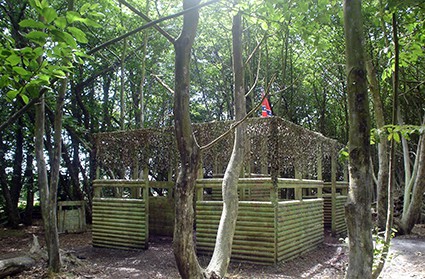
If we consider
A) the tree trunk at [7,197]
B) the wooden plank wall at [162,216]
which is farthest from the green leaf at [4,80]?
the tree trunk at [7,197]

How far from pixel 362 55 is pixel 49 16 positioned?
1679 mm

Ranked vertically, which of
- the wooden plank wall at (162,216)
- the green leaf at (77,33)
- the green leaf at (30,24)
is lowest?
the wooden plank wall at (162,216)

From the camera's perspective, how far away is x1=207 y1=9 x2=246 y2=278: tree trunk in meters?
4.62

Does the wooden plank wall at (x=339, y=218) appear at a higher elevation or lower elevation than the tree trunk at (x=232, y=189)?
lower

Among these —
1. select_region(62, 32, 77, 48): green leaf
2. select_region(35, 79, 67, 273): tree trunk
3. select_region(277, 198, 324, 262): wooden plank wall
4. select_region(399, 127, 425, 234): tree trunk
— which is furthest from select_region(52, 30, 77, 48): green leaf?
select_region(399, 127, 425, 234): tree trunk

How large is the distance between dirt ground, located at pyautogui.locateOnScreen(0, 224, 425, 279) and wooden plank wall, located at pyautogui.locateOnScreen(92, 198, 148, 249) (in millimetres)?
193

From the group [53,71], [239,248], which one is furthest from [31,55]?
[239,248]

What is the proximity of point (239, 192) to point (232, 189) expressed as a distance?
10.9ft

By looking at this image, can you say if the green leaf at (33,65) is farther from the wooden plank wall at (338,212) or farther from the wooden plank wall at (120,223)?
the wooden plank wall at (338,212)

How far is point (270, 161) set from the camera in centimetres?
727

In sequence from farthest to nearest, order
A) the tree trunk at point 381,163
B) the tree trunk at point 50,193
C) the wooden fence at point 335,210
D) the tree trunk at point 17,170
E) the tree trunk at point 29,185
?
the tree trunk at point 29,185 → the tree trunk at point 17,170 → the wooden fence at point 335,210 → the tree trunk at point 381,163 → the tree trunk at point 50,193

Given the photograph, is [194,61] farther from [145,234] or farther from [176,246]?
[176,246]

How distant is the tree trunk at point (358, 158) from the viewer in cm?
216

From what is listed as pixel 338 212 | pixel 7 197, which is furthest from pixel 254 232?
pixel 7 197
